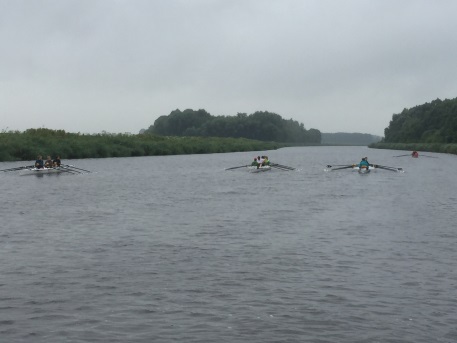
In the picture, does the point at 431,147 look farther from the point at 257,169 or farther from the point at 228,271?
the point at 228,271

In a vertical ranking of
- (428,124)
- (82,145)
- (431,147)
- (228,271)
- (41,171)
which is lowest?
(228,271)

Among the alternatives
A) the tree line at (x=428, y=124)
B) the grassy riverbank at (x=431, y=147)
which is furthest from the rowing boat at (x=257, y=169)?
the tree line at (x=428, y=124)

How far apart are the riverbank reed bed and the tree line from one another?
174 feet

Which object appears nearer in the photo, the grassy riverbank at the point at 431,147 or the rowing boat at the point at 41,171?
the rowing boat at the point at 41,171

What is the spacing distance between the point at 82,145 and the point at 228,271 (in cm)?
6990

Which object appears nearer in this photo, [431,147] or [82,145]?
[82,145]

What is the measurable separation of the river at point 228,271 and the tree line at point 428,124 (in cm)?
11094

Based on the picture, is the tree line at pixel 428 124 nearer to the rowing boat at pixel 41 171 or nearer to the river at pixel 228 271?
the rowing boat at pixel 41 171

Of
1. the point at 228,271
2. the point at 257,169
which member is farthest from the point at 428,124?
the point at 228,271

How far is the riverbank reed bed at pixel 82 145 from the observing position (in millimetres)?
73125

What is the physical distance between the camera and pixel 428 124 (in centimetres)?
16562

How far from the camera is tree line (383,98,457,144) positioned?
137225 mm

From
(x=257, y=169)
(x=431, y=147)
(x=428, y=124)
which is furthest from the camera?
(x=428, y=124)

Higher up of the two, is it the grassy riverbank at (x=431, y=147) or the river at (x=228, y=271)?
the grassy riverbank at (x=431, y=147)
